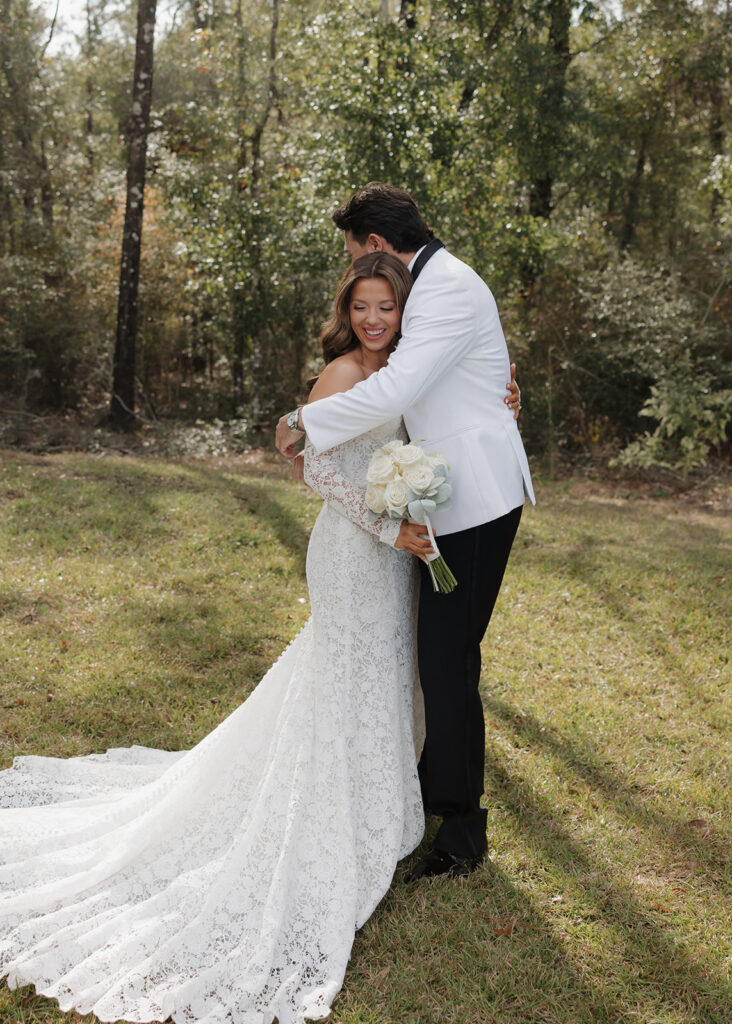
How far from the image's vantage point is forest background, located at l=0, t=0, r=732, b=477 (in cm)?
1027

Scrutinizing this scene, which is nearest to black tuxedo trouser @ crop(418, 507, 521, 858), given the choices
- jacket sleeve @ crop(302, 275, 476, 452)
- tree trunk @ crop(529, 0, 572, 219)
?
jacket sleeve @ crop(302, 275, 476, 452)

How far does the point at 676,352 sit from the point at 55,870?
10.6m

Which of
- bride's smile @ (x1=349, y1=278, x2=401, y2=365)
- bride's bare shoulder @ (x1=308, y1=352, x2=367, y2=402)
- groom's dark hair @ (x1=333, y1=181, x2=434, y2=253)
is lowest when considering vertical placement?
bride's bare shoulder @ (x1=308, y1=352, x2=367, y2=402)

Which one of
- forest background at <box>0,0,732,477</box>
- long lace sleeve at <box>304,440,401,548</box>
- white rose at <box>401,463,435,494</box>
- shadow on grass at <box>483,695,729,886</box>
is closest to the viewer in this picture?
white rose at <box>401,463,435,494</box>

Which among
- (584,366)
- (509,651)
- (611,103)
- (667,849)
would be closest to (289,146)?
(584,366)

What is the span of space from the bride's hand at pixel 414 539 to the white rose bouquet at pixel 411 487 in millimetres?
27

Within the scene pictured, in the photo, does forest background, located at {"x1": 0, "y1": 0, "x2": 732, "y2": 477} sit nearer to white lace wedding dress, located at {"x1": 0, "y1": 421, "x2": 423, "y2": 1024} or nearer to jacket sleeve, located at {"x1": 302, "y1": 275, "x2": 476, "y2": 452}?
jacket sleeve, located at {"x1": 302, "y1": 275, "x2": 476, "y2": 452}

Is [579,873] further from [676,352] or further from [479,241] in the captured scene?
[676,352]

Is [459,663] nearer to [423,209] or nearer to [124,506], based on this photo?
[124,506]

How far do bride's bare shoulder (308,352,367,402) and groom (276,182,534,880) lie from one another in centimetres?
15

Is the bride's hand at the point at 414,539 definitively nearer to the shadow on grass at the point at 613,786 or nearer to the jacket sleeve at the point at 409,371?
the jacket sleeve at the point at 409,371

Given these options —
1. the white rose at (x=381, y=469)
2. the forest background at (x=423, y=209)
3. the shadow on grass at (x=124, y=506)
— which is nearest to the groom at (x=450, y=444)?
the white rose at (x=381, y=469)

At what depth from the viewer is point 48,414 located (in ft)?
45.0

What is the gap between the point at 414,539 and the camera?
2967 millimetres
